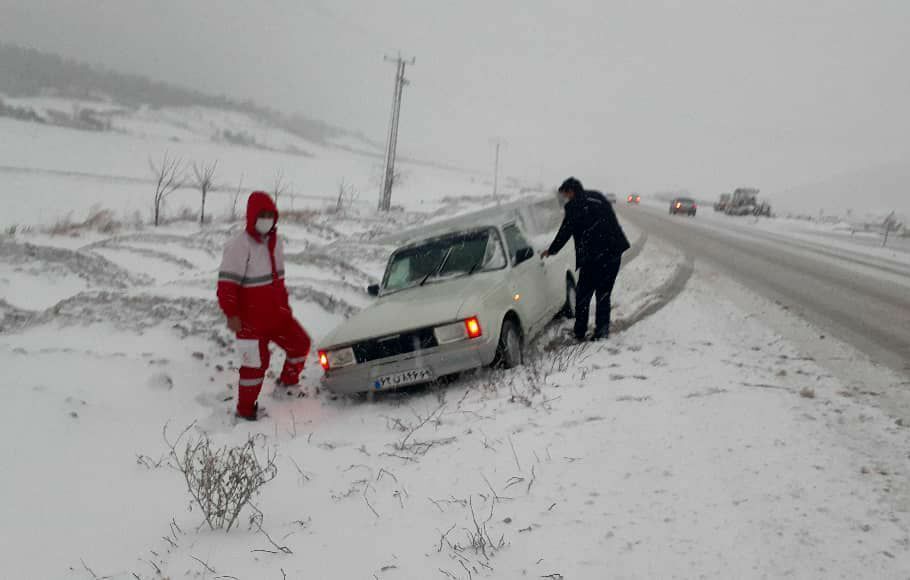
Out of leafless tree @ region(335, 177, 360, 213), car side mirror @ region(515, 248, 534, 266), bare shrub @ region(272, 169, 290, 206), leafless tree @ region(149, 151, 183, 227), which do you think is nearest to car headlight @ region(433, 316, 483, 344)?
car side mirror @ region(515, 248, 534, 266)

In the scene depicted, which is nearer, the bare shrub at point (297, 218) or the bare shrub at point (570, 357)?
the bare shrub at point (570, 357)

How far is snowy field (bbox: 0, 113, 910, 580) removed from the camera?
2469mm

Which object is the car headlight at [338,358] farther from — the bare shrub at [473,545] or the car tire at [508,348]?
the bare shrub at [473,545]

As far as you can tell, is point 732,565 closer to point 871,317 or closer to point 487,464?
point 487,464

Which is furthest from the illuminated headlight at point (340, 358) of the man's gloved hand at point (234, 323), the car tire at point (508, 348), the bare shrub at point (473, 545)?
the bare shrub at point (473, 545)

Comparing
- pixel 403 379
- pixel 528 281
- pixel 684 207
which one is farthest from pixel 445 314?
pixel 684 207

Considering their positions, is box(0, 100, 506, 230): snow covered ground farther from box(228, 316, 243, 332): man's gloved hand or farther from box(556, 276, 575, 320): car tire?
box(556, 276, 575, 320): car tire

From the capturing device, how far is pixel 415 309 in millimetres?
5227

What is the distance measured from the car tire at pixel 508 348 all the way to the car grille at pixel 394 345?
2.31 ft

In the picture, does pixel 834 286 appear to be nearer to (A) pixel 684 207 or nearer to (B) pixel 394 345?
(B) pixel 394 345

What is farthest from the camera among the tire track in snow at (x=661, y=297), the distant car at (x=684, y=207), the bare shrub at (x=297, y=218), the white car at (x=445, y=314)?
the distant car at (x=684, y=207)

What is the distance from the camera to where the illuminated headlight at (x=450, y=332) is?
190 inches

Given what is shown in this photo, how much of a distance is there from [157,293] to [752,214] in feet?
123

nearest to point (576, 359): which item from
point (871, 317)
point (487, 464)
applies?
point (487, 464)
